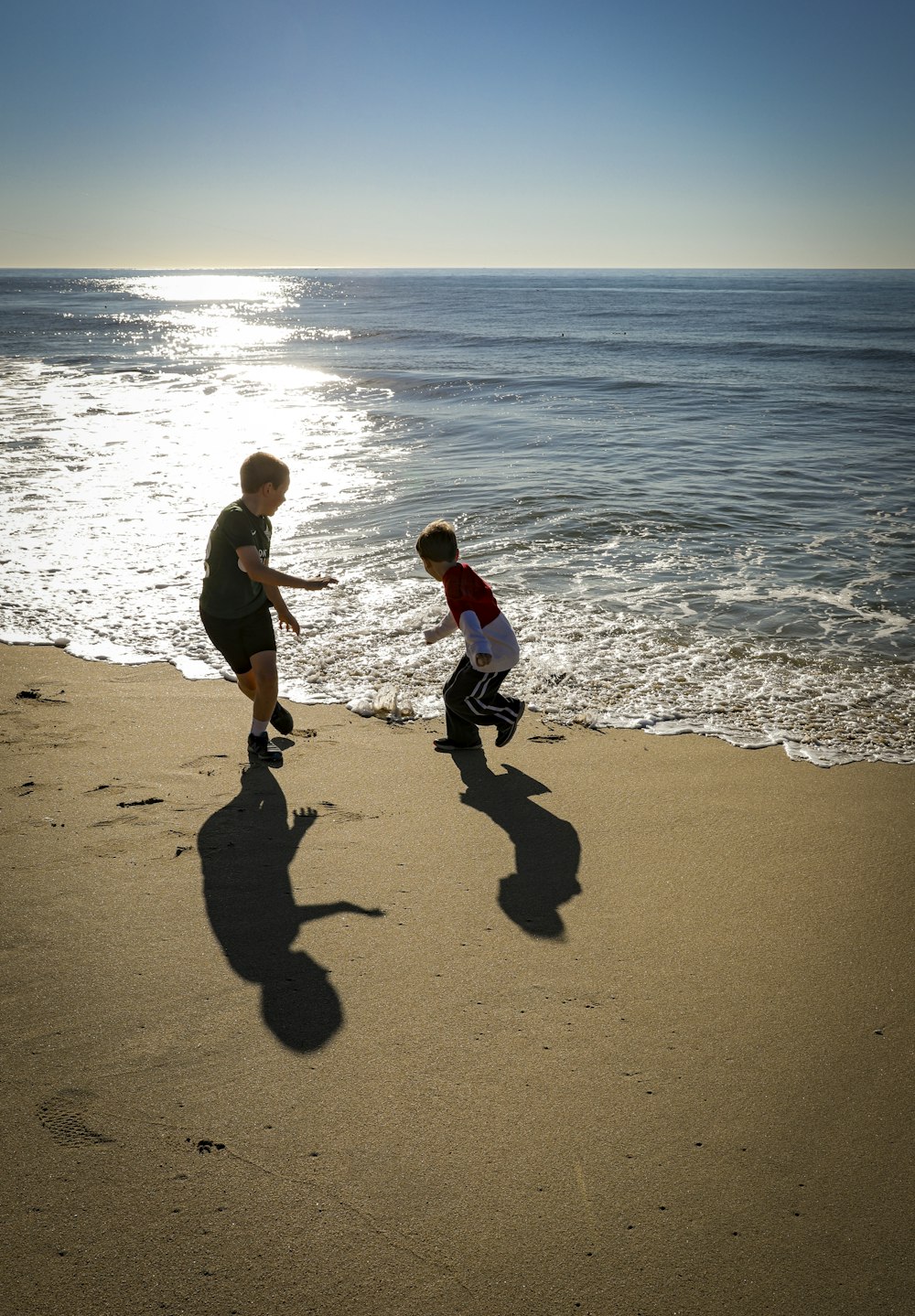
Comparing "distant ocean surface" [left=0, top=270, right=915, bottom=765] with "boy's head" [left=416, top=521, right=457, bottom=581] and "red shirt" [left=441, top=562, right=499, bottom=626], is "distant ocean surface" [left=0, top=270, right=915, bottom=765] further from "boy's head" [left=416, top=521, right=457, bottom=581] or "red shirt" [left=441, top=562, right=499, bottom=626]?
"boy's head" [left=416, top=521, right=457, bottom=581]

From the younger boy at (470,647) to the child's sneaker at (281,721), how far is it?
2.74 feet

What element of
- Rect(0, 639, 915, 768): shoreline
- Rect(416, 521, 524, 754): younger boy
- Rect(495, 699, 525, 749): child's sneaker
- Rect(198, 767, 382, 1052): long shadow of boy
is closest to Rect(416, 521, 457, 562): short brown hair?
Rect(416, 521, 524, 754): younger boy

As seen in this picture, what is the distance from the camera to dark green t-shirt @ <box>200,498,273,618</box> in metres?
4.43

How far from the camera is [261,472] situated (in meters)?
4.37

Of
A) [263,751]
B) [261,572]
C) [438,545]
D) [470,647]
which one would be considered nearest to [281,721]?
[263,751]

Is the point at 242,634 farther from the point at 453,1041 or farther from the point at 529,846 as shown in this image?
the point at 453,1041

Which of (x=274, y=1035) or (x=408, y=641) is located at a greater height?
(x=408, y=641)

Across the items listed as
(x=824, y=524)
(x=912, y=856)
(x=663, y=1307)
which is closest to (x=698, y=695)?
(x=912, y=856)

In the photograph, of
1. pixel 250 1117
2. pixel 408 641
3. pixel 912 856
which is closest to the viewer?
pixel 250 1117

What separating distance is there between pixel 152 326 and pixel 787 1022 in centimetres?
5499

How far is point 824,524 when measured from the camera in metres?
9.60

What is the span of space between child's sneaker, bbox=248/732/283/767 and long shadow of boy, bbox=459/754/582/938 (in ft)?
3.21

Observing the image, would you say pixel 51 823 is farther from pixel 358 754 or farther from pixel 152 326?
pixel 152 326

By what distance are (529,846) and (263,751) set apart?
1.60 meters
